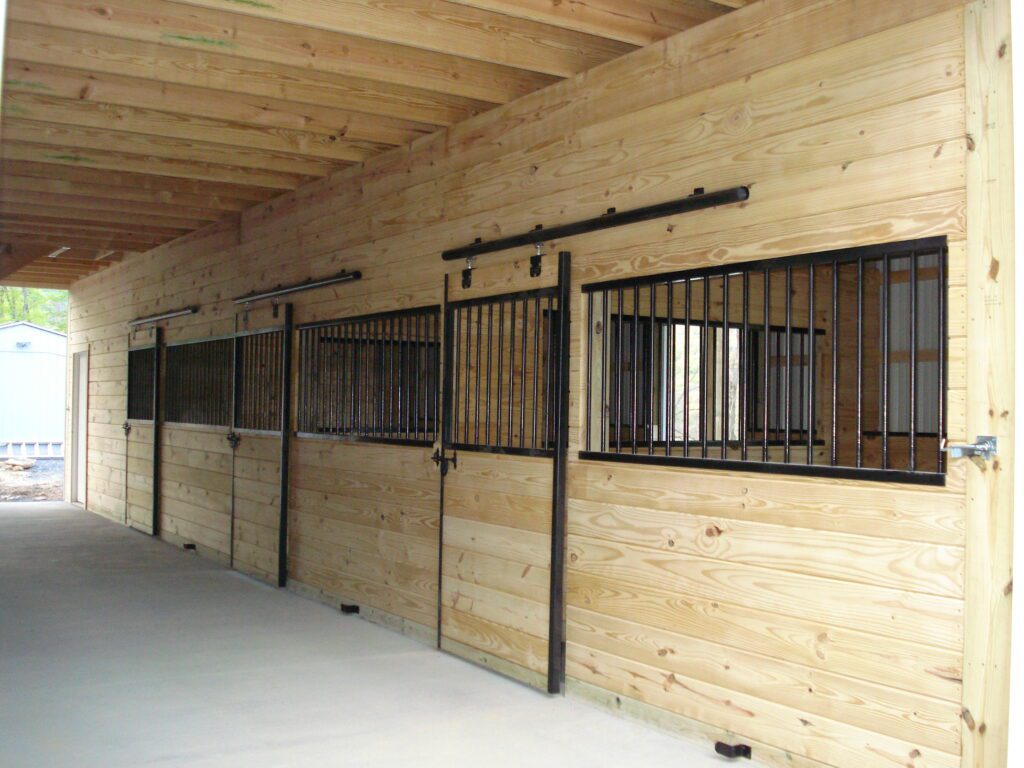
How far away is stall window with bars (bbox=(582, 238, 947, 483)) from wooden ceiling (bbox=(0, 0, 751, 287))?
938mm

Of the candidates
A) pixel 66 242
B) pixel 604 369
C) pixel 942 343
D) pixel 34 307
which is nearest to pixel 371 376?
pixel 604 369

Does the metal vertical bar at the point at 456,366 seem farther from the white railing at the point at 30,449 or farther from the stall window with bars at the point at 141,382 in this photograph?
the white railing at the point at 30,449

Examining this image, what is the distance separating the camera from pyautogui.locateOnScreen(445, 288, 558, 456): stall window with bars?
14.0ft

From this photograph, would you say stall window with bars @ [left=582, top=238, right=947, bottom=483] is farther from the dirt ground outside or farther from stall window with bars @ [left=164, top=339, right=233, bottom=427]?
the dirt ground outside

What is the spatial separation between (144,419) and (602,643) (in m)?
6.54

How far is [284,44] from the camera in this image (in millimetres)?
3824

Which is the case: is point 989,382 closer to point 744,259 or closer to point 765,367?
point 765,367

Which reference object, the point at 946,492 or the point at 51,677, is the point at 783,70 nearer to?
the point at 946,492

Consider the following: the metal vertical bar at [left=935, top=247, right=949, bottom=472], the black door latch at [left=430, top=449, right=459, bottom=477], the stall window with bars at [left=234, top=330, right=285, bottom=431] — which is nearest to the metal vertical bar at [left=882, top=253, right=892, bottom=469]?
the metal vertical bar at [left=935, top=247, right=949, bottom=472]

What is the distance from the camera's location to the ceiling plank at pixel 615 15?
10.9ft

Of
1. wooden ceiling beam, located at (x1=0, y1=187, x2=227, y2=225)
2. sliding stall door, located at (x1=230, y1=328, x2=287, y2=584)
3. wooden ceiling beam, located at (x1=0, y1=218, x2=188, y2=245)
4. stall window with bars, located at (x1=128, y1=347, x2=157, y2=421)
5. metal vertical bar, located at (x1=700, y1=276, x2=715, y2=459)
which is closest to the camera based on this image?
metal vertical bar, located at (x1=700, y1=276, x2=715, y2=459)

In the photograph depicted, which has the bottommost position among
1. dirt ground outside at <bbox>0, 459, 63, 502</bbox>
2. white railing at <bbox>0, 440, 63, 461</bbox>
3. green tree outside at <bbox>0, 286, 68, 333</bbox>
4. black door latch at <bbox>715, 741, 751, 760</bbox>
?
dirt ground outside at <bbox>0, 459, 63, 502</bbox>

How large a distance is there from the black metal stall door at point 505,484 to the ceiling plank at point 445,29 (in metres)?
0.77

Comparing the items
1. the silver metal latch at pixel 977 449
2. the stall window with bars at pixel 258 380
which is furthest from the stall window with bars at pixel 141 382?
the silver metal latch at pixel 977 449
